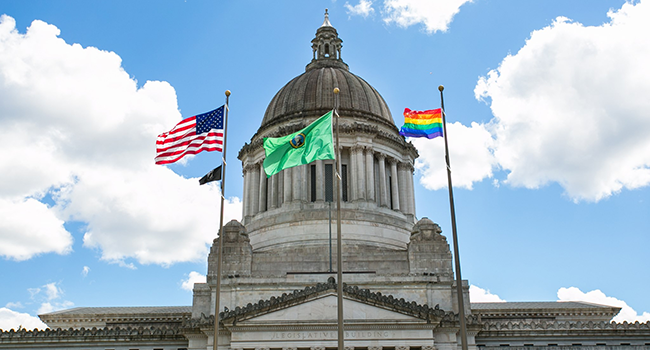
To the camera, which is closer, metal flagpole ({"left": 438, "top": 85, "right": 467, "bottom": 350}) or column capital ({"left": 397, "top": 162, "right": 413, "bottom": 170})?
metal flagpole ({"left": 438, "top": 85, "right": 467, "bottom": 350})

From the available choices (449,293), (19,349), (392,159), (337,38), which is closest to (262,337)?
(449,293)

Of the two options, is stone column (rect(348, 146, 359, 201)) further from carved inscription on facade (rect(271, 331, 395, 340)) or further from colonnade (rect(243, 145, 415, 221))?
carved inscription on facade (rect(271, 331, 395, 340))

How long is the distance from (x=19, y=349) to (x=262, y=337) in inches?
662

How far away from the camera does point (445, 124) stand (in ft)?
95.5

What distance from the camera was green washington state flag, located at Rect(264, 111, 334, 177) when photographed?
29297mm

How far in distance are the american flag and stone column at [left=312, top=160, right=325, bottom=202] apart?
1941cm

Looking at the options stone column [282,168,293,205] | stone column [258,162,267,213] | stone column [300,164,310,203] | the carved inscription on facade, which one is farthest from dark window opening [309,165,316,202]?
the carved inscription on facade

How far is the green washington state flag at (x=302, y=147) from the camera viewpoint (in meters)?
29.3

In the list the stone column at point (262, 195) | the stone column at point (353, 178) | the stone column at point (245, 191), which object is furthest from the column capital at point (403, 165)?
the stone column at point (245, 191)

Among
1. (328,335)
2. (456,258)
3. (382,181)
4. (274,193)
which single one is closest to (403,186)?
(382,181)

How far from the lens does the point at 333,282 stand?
35781 millimetres

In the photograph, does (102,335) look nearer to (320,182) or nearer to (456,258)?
(320,182)

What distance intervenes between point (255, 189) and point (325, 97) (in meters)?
10.1

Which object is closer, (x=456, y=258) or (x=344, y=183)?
(x=456, y=258)
